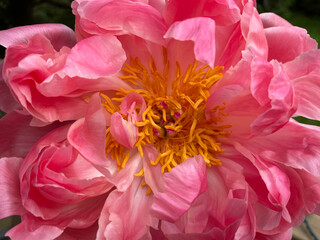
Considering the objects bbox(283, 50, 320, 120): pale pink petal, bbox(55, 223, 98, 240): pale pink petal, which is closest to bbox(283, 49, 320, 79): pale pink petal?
bbox(283, 50, 320, 120): pale pink petal

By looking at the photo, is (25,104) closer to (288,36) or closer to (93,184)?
(93,184)

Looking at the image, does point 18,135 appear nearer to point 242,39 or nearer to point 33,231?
point 33,231

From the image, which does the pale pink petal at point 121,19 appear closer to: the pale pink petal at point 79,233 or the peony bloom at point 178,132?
the peony bloom at point 178,132

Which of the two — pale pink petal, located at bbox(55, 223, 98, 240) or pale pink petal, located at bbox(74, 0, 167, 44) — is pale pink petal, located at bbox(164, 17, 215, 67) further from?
pale pink petal, located at bbox(55, 223, 98, 240)

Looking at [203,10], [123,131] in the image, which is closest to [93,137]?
[123,131]

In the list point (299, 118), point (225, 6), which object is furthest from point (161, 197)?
point (299, 118)

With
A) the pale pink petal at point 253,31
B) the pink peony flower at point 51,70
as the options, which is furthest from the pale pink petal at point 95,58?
the pale pink petal at point 253,31
